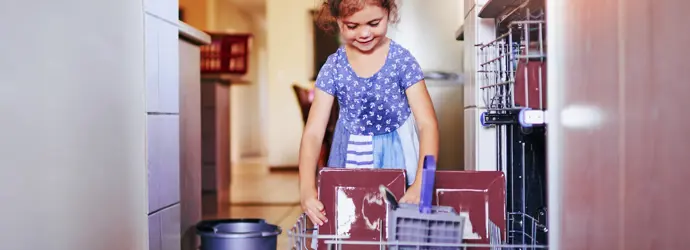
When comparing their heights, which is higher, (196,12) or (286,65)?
(196,12)

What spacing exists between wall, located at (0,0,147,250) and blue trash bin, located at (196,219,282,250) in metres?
0.19

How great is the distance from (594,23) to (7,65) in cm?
97

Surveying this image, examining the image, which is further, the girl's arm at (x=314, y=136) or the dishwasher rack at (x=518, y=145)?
the girl's arm at (x=314, y=136)

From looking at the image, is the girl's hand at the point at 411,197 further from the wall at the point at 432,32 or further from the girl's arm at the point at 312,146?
the wall at the point at 432,32

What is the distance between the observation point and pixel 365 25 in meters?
1.62

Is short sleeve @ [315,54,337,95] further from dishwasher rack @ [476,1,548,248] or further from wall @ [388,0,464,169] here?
wall @ [388,0,464,169]

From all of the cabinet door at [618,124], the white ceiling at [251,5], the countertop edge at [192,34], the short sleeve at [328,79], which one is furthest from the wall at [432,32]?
the white ceiling at [251,5]

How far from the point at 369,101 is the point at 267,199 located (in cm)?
305

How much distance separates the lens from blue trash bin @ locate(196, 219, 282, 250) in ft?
6.56

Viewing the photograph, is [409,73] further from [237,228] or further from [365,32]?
[237,228]

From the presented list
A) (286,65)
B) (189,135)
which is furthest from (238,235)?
(286,65)

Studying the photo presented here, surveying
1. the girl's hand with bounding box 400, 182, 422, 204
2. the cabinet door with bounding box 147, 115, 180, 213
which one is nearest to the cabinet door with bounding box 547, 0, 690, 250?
the girl's hand with bounding box 400, 182, 422, 204

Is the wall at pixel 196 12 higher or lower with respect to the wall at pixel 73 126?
higher

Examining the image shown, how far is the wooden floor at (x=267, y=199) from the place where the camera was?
12.0 feet
